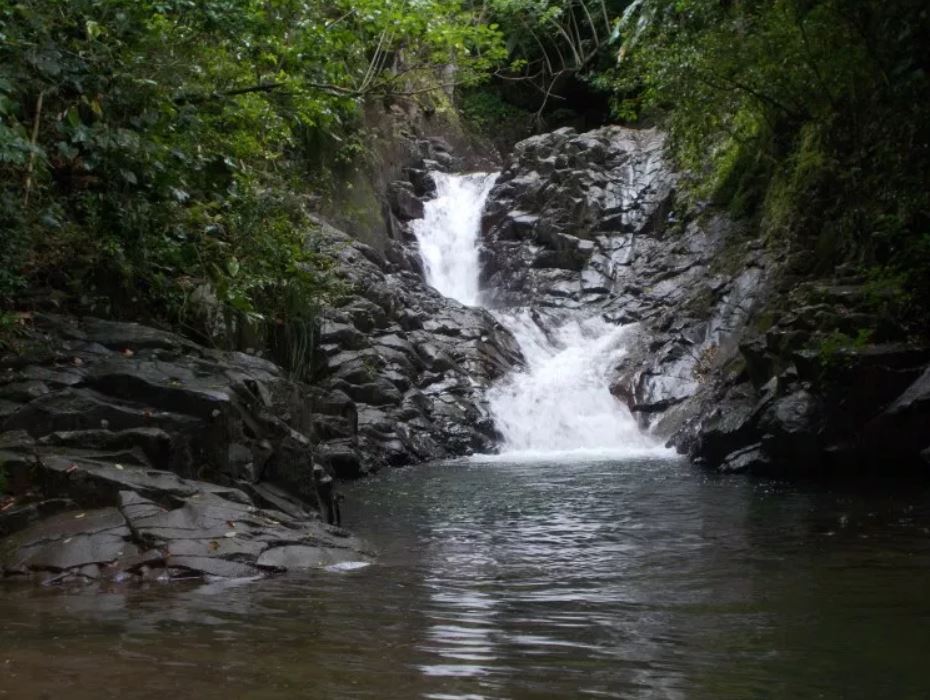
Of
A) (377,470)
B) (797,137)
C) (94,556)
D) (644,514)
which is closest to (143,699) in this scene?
(94,556)

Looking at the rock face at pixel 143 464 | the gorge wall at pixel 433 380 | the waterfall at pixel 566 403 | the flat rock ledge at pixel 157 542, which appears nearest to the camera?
the flat rock ledge at pixel 157 542

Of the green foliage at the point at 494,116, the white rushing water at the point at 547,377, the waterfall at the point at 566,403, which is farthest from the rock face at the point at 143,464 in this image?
the green foliage at the point at 494,116

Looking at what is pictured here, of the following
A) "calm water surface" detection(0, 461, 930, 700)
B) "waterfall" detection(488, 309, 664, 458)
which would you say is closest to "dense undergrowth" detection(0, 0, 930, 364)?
"calm water surface" detection(0, 461, 930, 700)

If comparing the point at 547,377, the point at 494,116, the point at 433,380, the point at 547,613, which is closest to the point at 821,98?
the point at 547,377

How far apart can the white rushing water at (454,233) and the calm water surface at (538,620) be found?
15.4 meters

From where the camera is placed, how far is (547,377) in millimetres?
18734

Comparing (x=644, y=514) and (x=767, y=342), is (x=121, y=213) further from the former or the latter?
(x=767, y=342)

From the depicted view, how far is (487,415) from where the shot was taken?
17.0 m

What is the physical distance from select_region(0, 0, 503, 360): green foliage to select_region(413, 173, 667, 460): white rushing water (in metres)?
6.32

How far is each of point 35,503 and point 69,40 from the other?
4731 millimetres

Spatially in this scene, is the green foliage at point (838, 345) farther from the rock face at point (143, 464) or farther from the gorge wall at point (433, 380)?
the rock face at point (143, 464)

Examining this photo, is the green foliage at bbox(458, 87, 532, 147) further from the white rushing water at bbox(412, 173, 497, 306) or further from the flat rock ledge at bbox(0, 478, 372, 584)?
the flat rock ledge at bbox(0, 478, 372, 584)

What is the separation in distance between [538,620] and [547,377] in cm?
1387

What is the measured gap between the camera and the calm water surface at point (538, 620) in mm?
3676
